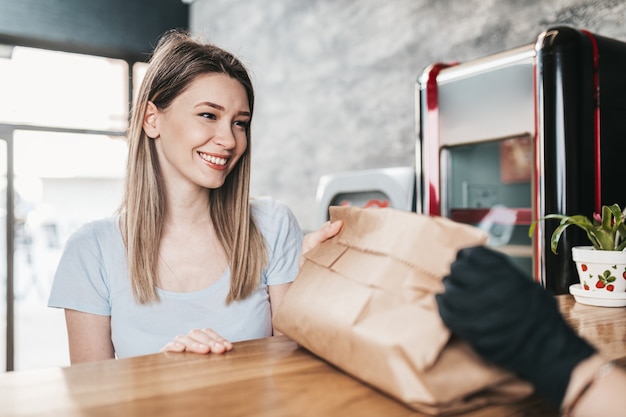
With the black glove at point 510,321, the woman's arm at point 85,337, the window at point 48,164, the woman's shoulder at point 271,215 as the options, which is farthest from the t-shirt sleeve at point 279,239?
the window at point 48,164

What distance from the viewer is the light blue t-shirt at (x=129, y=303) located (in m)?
1.27

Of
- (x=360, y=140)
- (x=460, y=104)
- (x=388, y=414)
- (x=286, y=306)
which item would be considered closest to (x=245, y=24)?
(x=360, y=140)

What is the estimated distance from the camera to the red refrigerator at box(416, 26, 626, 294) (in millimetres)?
1413

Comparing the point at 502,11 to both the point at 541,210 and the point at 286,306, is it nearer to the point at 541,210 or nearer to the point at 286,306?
the point at 541,210

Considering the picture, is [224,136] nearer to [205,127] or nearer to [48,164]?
[205,127]

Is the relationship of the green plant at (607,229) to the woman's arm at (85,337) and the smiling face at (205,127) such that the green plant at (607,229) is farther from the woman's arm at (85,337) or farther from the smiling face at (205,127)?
the woman's arm at (85,337)

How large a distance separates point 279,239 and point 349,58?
5.79 feet

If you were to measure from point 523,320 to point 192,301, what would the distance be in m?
0.96

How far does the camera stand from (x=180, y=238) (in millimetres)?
1454

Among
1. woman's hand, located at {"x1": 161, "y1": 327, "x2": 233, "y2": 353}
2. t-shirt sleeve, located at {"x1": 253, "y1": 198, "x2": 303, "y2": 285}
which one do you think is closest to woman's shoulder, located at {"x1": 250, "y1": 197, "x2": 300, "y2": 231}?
t-shirt sleeve, located at {"x1": 253, "y1": 198, "x2": 303, "y2": 285}

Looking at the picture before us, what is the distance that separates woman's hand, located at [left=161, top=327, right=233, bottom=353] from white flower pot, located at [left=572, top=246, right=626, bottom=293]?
2.71 ft

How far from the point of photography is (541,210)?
4.77 ft

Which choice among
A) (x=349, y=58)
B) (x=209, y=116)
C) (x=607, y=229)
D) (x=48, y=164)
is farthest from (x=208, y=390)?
(x=48, y=164)

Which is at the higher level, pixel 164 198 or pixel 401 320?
pixel 164 198
